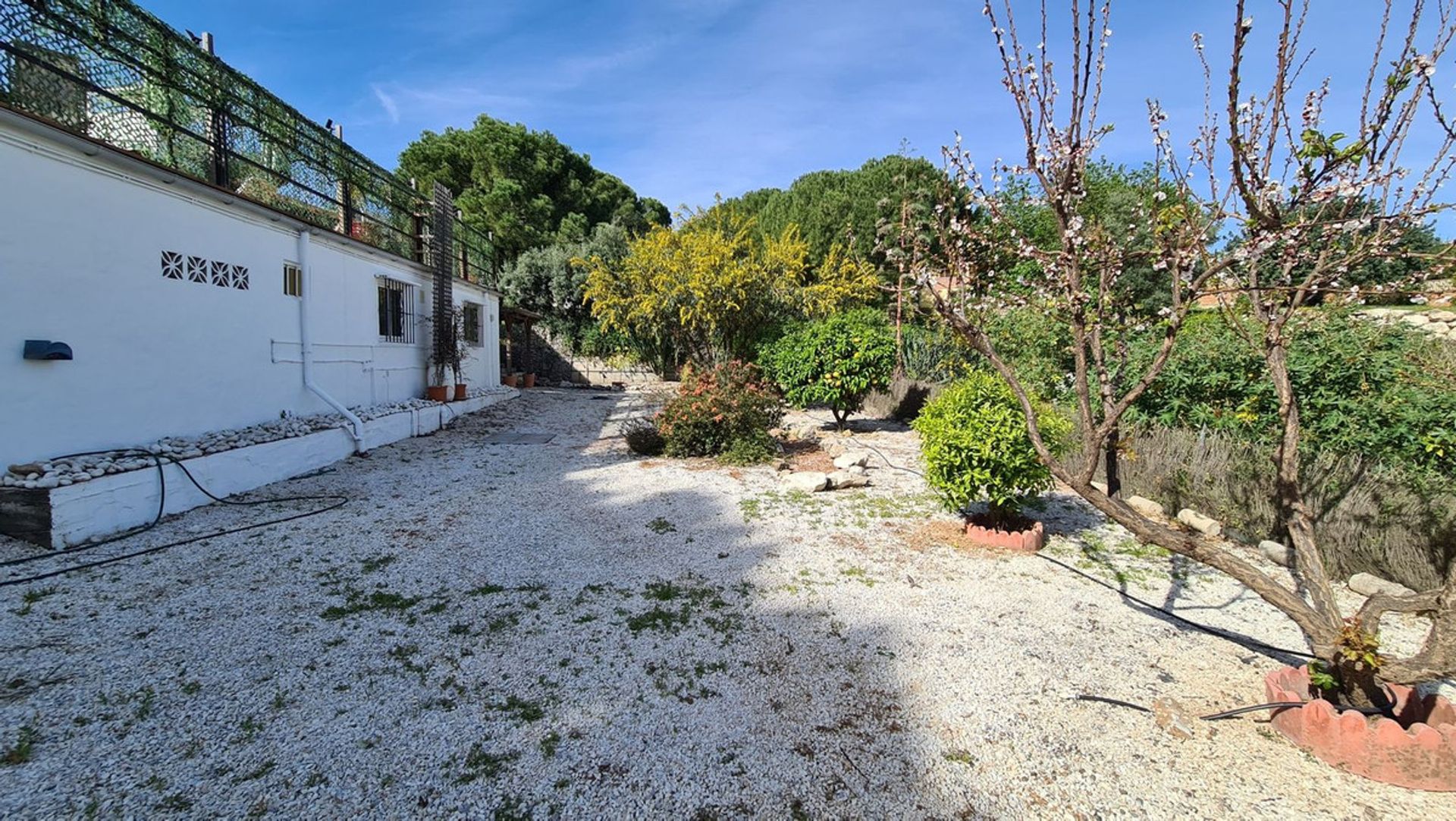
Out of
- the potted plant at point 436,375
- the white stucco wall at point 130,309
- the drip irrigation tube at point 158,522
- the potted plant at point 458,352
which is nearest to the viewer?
the drip irrigation tube at point 158,522

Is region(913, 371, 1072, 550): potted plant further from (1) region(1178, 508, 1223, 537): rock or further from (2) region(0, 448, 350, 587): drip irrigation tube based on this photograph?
(2) region(0, 448, 350, 587): drip irrigation tube

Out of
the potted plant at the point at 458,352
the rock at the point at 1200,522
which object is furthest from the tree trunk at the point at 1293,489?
the potted plant at the point at 458,352

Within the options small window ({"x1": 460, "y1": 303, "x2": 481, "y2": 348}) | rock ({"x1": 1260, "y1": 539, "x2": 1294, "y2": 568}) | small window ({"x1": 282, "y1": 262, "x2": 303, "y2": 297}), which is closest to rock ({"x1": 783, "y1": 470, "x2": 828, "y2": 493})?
rock ({"x1": 1260, "y1": 539, "x2": 1294, "y2": 568})

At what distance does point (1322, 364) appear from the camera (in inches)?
180

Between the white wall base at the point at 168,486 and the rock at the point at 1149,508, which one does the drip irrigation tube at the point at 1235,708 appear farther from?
the white wall base at the point at 168,486

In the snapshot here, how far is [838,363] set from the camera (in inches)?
337

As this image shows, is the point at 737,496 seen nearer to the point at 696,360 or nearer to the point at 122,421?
the point at 122,421

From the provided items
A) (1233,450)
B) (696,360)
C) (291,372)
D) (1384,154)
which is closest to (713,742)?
(1384,154)

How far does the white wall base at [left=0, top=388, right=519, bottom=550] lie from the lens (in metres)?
3.72

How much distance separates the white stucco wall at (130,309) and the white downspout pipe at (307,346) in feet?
0.30

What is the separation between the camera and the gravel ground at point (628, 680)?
1947 mm

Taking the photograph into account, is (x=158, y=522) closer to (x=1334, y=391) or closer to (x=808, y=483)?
(x=808, y=483)

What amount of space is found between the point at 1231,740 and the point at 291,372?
27.5ft

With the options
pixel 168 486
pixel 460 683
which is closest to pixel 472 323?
pixel 168 486
